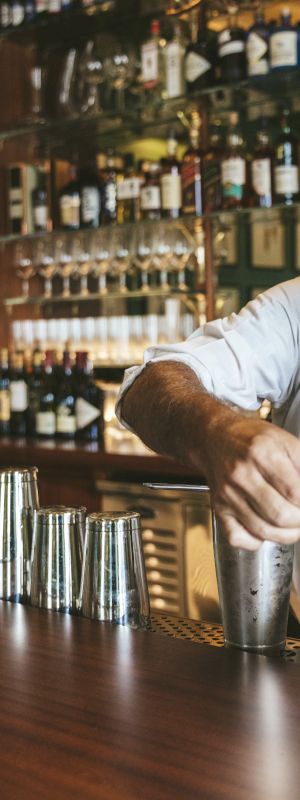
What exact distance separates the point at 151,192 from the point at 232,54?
542 millimetres

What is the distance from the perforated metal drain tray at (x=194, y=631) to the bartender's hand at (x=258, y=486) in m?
0.22

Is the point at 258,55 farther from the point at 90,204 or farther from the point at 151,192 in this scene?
the point at 90,204

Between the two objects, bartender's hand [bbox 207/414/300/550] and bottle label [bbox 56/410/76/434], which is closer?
bartender's hand [bbox 207/414/300/550]

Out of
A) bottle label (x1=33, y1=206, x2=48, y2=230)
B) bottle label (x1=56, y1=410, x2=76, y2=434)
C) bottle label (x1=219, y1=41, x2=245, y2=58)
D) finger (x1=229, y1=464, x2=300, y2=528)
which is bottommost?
bottle label (x1=56, y1=410, x2=76, y2=434)

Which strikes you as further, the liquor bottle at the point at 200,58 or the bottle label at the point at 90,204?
the bottle label at the point at 90,204

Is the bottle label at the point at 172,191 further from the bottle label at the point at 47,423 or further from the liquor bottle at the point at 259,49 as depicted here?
the bottle label at the point at 47,423

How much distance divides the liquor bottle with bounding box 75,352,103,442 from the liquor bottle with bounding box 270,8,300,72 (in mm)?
Answer: 1216

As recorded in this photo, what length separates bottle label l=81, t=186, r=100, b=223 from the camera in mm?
3605

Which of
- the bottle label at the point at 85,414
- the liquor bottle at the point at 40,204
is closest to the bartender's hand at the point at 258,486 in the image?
the bottle label at the point at 85,414

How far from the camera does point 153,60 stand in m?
3.37

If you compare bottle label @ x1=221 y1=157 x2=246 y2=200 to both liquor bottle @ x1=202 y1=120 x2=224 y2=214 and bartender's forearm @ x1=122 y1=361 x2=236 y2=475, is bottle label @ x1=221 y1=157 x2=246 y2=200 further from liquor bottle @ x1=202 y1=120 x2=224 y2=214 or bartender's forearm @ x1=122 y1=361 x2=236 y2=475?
bartender's forearm @ x1=122 y1=361 x2=236 y2=475

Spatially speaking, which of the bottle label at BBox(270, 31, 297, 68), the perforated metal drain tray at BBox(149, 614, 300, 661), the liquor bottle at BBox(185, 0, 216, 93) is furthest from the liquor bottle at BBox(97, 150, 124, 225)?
the perforated metal drain tray at BBox(149, 614, 300, 661)

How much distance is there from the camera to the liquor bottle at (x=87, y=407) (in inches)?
138

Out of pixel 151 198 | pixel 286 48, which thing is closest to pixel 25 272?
pixel 151 198
